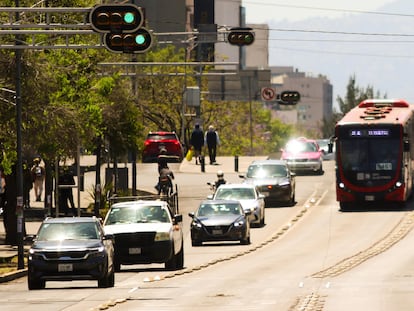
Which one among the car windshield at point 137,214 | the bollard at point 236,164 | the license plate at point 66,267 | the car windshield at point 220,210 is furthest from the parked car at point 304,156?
the license plate at point 66,267

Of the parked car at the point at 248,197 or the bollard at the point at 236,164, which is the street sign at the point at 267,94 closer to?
the bollard at the point at 236,164

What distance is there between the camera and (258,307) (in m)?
26.8

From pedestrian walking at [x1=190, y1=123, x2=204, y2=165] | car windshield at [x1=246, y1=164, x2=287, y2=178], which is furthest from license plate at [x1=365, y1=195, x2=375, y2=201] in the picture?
pedestrian walking at [x1=190, y1=123, x2=204, y2=165]

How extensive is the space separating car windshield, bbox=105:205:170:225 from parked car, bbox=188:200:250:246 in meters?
9.54

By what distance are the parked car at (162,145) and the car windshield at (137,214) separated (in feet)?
138

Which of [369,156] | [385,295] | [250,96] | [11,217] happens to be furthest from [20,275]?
[250,96]

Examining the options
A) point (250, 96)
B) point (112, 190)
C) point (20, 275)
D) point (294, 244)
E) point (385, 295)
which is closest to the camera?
point (385, 295)

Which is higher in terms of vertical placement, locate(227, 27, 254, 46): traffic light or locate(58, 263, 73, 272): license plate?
locate(227, 27, 254, 46): traffic light

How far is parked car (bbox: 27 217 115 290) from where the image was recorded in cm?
3372

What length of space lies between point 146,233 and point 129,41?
9.55 metres

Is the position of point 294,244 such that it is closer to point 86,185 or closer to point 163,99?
point 86,185

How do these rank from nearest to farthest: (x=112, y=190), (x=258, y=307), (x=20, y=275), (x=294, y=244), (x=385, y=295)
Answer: (x=258, y=307)
(x=385, y=295)
(x=20, y=275)
(x=294, y=244)
(x=112, y=190)

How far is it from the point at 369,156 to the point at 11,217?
15.9 m

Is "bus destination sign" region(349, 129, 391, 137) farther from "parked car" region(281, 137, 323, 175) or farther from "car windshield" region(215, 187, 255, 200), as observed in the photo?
"parked car" region(281, 137, 323, 175)
